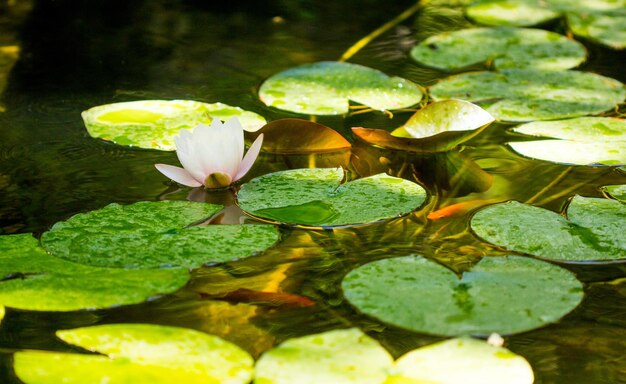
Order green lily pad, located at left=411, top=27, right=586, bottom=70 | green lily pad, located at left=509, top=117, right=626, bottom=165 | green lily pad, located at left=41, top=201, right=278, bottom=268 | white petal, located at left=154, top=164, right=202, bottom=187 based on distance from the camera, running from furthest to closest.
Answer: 1. green lily pad, located at left=411, top=27, right=586, bottom=70
2. green lily pad, located at left=509, top=117, right=626, bottom=165
3. white petal, located at left=154, top=164, right=202, bottom=187
4. green lily pad, located at left=41, top=201, right=278, bottom=268

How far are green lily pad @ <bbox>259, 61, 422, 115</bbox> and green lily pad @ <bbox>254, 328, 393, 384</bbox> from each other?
0.89m

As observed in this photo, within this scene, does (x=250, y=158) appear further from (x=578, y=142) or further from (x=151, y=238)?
(x=578, y=142)

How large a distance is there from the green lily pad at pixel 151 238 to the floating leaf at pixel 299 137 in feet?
0.96

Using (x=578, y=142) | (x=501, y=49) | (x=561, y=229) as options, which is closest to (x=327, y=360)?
(x=561, y=229)

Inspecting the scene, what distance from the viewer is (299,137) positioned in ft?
5.35

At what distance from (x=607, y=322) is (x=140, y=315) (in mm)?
591

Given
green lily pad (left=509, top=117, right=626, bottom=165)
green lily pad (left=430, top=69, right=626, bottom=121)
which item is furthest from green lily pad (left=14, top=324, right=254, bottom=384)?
green lily pad (left=430, top=69, right=626, bottom=121)

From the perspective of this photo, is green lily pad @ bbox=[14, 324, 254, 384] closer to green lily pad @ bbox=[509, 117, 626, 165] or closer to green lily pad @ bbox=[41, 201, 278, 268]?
green lily pad @ bbox=[41, 201, 278, 268]

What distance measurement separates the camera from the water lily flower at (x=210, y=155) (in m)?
1.42

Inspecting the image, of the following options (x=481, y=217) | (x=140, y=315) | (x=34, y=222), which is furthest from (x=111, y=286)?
(x=481, y=217)

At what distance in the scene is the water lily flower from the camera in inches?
55.9

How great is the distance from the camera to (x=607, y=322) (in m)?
1.07

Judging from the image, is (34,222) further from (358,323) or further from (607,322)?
(607,322)

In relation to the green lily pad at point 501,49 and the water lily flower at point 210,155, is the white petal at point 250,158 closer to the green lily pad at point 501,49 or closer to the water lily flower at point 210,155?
the water lily flower at point 210,155
